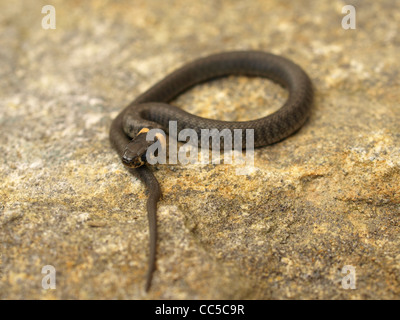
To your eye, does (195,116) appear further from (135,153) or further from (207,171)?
(135,153)

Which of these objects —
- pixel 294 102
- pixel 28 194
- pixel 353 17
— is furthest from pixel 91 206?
pixel 353 17

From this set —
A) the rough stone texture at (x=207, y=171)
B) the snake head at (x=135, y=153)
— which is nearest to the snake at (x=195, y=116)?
the snake head at (x=135, y=153)

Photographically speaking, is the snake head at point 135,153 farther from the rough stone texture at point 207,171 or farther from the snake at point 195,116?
the rough stone texture at point 207,171

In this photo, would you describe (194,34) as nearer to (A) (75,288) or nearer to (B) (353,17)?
(B) (353,17)

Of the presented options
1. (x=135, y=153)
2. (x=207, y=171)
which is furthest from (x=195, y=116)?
(x=135, y=153)

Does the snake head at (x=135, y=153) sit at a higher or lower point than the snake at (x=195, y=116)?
lower

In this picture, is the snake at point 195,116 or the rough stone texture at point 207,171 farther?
the snake at point 195,116

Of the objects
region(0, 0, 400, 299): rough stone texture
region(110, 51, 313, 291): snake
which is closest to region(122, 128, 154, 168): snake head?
region(110, 51, 313, 291): snake

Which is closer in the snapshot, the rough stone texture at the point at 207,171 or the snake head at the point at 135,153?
the rough stone texture at the point at 207,171
